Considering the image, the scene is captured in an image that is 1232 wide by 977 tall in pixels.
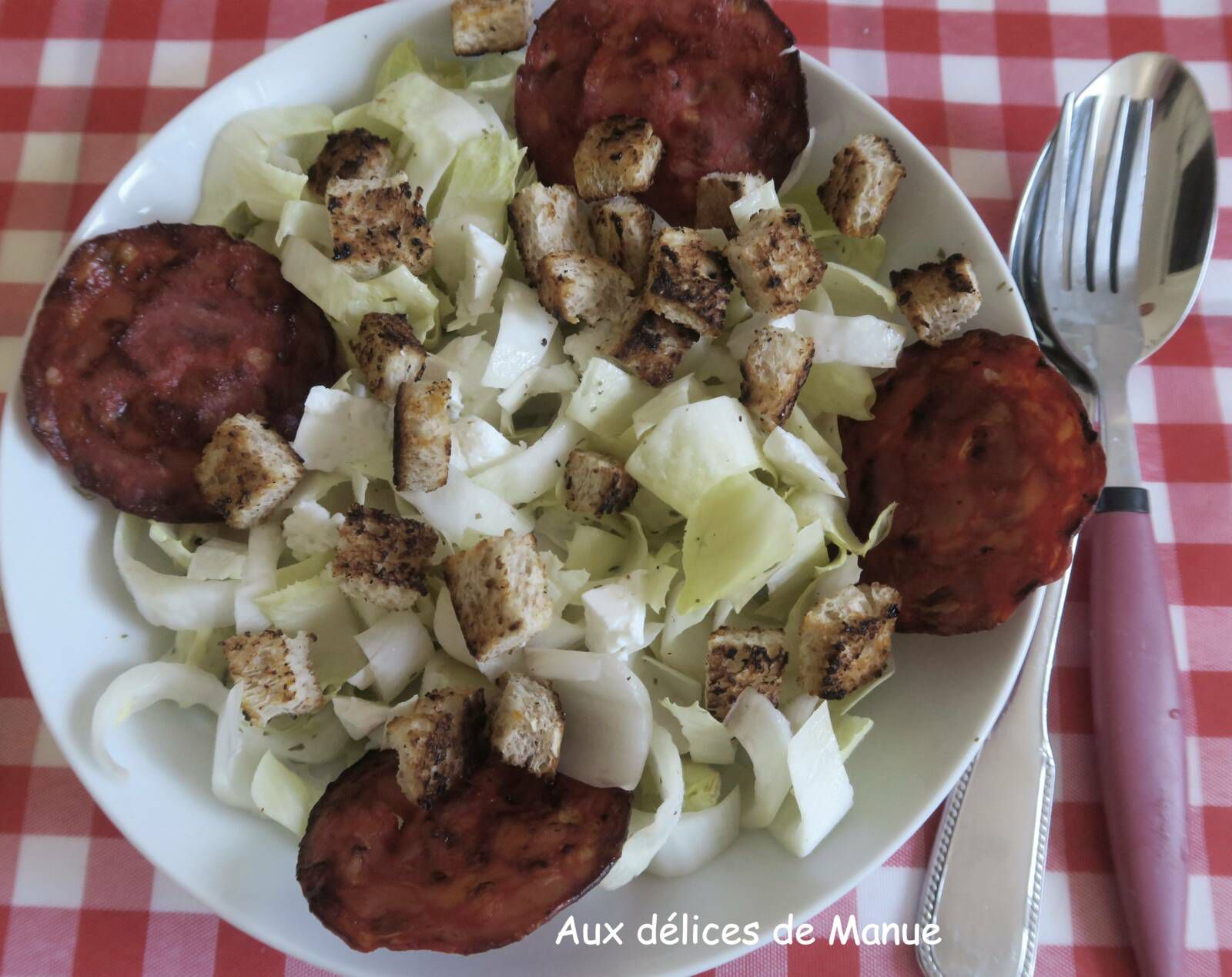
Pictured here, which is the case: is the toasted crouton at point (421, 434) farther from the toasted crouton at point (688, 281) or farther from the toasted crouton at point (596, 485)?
the toasted crouton at point (688, 281)

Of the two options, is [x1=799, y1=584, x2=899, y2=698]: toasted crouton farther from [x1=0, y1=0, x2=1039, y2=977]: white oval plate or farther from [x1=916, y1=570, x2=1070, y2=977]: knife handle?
[x1=916, y1=570, x2=1070, y2=977]: knife handle

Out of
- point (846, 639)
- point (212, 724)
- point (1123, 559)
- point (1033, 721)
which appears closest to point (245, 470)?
point (212, 724)

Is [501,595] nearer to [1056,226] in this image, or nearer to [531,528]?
[531,528]

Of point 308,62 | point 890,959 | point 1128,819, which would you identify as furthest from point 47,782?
point 1128,819

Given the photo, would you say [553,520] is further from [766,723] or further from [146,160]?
[146,160]

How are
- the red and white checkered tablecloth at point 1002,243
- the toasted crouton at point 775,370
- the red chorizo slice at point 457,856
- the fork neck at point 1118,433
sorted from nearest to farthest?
the red chorizo slice at point 457,856
the toasted crouton at point 775,370
the red and white checkered tablecloth at point 1002,243
the fork neck at point 1118,433

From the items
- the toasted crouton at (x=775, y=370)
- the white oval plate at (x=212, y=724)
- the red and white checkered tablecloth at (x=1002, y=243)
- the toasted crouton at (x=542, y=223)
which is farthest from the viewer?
the red and white checkered tablecloth at (x=1002, y=243)

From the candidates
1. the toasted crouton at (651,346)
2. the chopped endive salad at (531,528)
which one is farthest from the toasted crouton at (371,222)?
the toasted crouton at (651,346)
